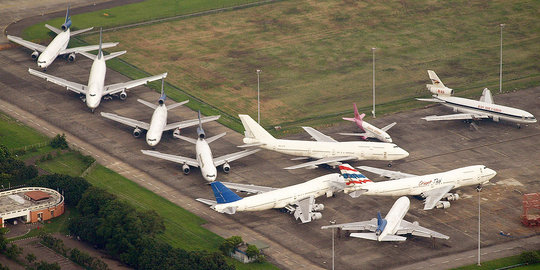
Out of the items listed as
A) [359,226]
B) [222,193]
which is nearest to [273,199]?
[222,193]

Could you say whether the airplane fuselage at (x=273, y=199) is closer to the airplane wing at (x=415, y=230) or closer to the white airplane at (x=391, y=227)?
the white airplane at (x=391, y=227)

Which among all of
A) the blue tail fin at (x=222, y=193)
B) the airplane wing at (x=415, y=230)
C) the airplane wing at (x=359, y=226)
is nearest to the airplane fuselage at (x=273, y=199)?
the blue tail fin at (x=222, y=193)

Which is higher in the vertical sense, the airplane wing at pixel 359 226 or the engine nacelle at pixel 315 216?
the airplane wing at pixel 359 226

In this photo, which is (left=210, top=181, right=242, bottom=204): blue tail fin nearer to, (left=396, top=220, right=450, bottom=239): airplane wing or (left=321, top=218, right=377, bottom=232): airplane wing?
(left=321, top=218, right=377, bottom=232): airplane wing

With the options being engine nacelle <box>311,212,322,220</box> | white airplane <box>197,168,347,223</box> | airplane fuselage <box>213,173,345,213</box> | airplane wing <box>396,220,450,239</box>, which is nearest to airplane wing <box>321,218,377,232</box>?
airplane wing <box>396,220,450,239</box>

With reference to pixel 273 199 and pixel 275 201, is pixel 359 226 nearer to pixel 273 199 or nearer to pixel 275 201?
pixel 275 201

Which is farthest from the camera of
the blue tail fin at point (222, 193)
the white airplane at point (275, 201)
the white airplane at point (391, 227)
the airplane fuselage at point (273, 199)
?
the airplane fuselage at point (273, 199)

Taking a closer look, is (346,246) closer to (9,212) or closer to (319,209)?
(319,209)
